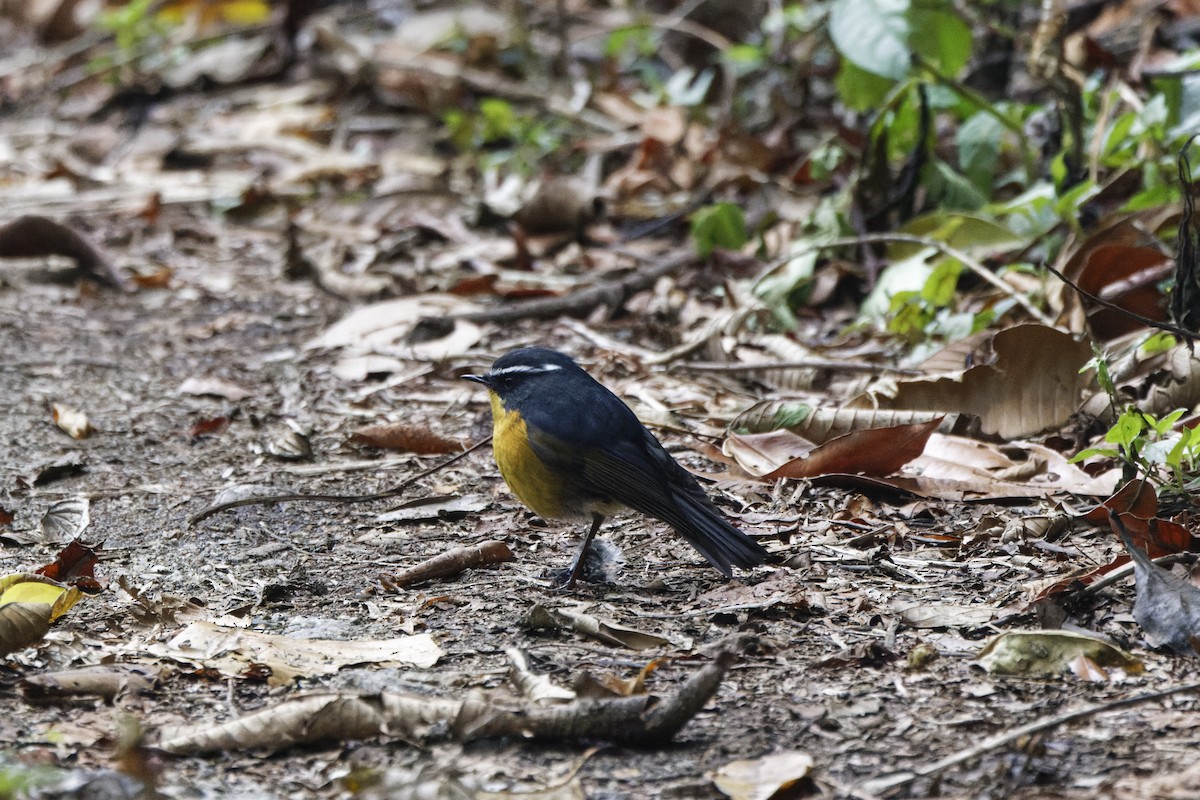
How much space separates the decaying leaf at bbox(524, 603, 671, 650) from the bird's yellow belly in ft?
2.16

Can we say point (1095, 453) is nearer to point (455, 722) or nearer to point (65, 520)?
point (455, 722)

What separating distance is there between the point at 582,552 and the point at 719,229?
3284 mm

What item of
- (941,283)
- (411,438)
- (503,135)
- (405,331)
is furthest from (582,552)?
(503,135)

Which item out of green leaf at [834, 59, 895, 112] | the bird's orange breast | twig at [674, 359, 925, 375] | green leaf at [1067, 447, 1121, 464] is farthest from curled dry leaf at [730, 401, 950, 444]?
green leaf at [834, 59, 895, 112]

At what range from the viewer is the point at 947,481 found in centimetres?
449

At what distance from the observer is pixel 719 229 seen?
23.2 feet

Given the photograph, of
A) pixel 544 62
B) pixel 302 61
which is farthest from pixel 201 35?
pixel 544 62

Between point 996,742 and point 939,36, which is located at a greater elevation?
point 939,36

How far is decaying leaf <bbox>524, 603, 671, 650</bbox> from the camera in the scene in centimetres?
350

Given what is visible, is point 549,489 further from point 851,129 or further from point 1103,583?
point 851,129

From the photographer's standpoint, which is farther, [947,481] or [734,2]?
[734,2]

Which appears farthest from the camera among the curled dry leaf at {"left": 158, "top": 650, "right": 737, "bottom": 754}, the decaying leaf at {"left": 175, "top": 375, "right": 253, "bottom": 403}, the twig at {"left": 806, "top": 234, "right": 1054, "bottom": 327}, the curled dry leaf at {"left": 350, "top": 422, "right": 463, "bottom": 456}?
the decaying leaf at {"left": 175, "top": 375, "right": 253, "bottom": 403}

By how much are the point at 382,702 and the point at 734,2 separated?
25.9ft

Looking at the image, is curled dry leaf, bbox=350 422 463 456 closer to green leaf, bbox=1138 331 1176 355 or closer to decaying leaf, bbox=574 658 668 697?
decaying leaf, bbox=574 658 668 697
